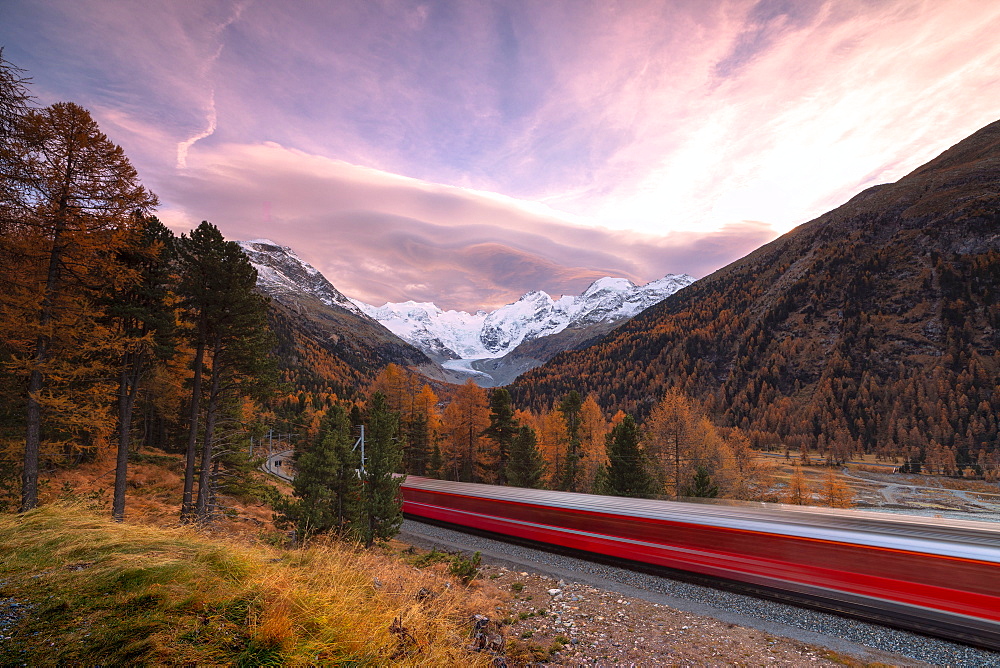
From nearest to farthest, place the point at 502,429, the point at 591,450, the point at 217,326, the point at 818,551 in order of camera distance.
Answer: the point at 818,551
the point at 217,326
the point at 502,429
the point at 591,450

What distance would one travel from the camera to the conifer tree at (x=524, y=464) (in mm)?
32531

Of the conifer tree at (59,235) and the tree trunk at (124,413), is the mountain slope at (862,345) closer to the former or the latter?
the tree trunk at (124,413)

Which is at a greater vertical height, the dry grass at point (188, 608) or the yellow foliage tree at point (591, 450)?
the dry grass at point (188, 608)

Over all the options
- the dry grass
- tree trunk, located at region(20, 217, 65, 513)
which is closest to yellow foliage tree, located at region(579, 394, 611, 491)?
tree trunk, located at region(20, 217, 65, 513)

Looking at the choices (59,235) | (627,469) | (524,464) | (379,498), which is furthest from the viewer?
(524,464)

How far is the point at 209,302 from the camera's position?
1466cm

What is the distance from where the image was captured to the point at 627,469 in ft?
94.0

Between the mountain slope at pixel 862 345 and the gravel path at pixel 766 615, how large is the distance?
370 ft

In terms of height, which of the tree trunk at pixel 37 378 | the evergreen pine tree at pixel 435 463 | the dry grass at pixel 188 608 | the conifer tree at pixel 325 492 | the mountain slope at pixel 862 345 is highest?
the mountain slope at pixel 862 345

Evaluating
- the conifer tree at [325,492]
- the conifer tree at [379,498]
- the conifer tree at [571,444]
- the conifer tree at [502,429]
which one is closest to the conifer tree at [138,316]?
the conifer tree at [325,492]

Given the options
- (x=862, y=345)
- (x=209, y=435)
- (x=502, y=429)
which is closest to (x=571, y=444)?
(x=502, y=429)

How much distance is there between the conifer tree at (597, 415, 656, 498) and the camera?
28.4 meters

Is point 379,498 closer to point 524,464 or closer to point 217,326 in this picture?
point 217,326

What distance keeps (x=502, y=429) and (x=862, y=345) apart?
6038 inches
